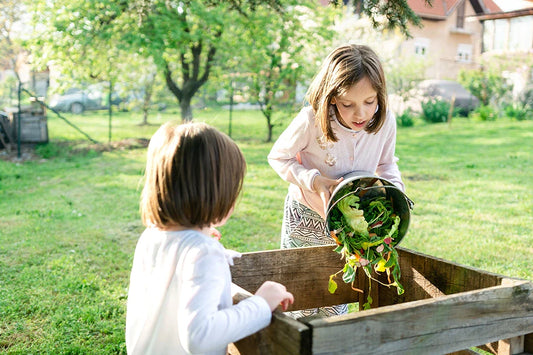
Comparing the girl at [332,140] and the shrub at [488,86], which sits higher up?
the shrub at [488,86]

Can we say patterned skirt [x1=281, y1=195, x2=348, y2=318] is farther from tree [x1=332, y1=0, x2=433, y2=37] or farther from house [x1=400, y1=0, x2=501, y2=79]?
house [x1=400, y1=0, x2=501, y2=79]

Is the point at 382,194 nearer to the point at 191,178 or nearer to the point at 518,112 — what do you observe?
the point at 191,178

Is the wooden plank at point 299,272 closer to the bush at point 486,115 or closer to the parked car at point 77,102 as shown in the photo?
the bush at point 486,115

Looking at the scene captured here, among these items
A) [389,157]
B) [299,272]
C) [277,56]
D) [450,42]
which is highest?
[450,42]

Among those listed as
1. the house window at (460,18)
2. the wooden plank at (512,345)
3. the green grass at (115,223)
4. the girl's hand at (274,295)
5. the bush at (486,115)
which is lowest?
the green grass at (115,223)

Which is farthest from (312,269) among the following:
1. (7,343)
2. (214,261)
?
(7,343)

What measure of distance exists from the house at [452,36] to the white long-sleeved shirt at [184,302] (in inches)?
1093

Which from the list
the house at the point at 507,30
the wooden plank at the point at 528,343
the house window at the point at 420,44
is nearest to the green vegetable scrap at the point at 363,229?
the wooden plank at the point at 528,343

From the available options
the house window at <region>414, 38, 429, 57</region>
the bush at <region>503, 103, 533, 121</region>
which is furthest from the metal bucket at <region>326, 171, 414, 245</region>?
the house window at <region>414, 38, 429, 57</region>

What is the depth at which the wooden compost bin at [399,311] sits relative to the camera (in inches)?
66.7

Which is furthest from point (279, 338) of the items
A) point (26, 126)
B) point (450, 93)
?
point (450, 93)

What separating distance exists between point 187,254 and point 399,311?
692 mm

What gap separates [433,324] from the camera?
1894 mm

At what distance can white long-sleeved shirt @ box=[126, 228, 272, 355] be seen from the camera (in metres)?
1.60
